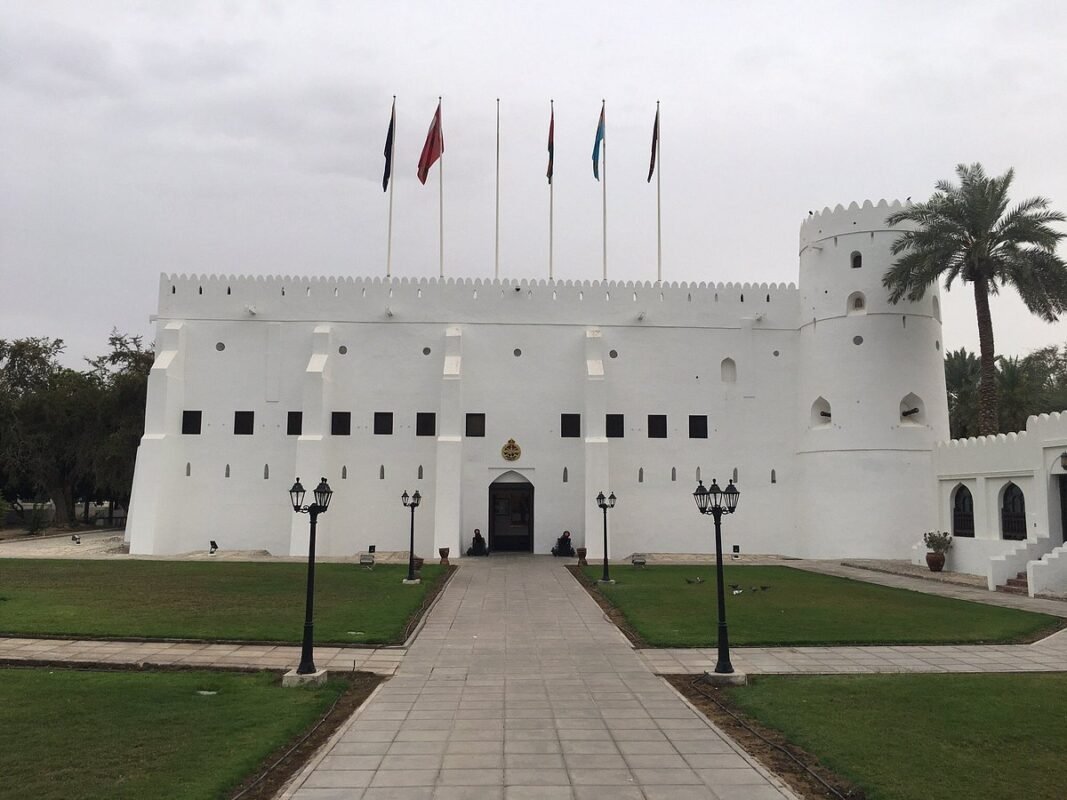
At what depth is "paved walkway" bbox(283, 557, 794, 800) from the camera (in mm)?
6047

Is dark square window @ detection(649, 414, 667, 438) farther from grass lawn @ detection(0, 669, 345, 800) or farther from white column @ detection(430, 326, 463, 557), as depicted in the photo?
grass lawn @ detection(0, 669, 345, 800)

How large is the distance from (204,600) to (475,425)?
14000 millimetres

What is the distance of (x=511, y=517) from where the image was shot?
28.5 m

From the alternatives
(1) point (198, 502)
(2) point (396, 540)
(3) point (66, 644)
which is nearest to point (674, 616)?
(3) point (66, 644)

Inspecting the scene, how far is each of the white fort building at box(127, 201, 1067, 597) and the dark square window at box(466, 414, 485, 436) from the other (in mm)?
73

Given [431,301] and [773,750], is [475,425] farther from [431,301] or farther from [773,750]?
[773,750]

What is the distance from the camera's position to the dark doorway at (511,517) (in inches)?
1120

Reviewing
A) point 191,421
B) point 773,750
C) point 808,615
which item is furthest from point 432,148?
point 773,750

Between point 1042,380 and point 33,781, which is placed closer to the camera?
point 33,781

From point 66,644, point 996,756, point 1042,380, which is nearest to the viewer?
point 996,756

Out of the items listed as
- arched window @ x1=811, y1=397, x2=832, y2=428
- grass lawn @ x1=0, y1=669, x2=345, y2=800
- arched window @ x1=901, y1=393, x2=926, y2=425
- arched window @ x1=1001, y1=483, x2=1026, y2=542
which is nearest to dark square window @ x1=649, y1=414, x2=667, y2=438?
arched window @ x1=811, y1=397, x2=832, y2=428

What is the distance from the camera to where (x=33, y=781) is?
5984mm

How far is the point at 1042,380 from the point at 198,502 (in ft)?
125

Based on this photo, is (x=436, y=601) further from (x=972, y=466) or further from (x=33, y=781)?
(x=972, y=466)
